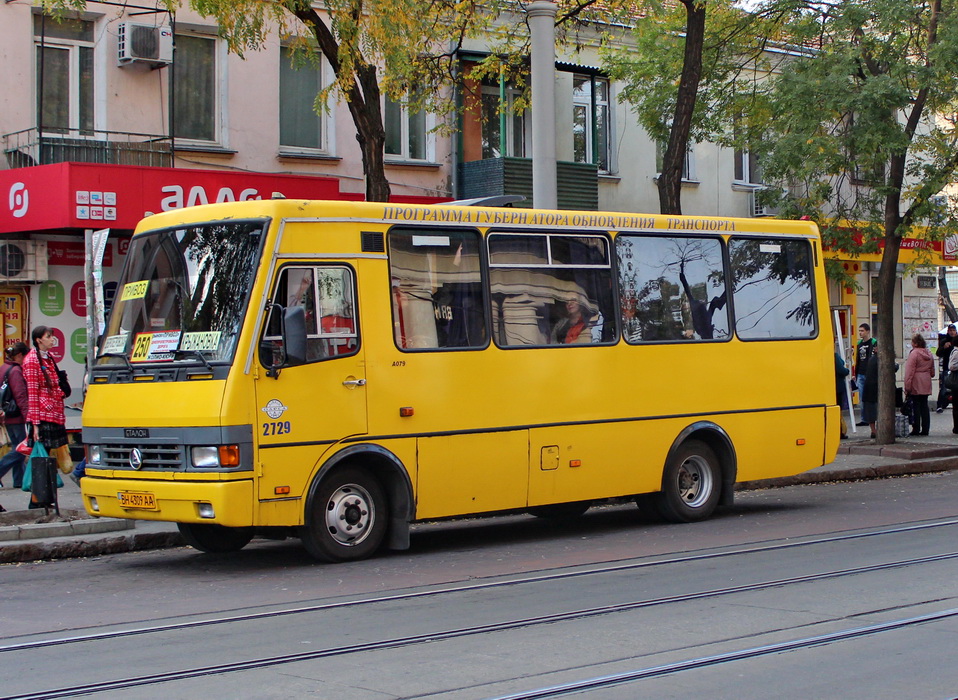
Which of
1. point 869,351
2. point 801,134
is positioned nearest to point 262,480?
point 801,134

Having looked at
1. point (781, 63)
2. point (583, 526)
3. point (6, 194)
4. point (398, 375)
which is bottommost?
point (583, 526)

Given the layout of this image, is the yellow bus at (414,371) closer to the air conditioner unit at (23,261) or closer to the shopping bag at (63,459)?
the shopping bag at (63,459)

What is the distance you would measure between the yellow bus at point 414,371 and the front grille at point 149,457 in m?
0.02

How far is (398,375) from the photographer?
10742 mm

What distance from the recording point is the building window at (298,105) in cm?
2217

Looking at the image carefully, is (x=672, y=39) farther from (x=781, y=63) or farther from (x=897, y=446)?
(x=897, y=446)

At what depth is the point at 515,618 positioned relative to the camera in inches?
314

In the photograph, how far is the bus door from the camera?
997 cm

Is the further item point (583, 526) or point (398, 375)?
point (583, 526)

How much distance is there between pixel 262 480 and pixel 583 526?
4.33 meters

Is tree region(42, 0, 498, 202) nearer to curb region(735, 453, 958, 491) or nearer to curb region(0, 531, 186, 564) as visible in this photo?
curb region(0, 531, 186, 564)

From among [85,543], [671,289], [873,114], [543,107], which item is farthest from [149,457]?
[873,114]

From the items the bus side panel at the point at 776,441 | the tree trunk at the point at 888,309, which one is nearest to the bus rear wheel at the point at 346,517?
the bus side panel at the point at 776,441

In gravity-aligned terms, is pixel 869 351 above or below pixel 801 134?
below
